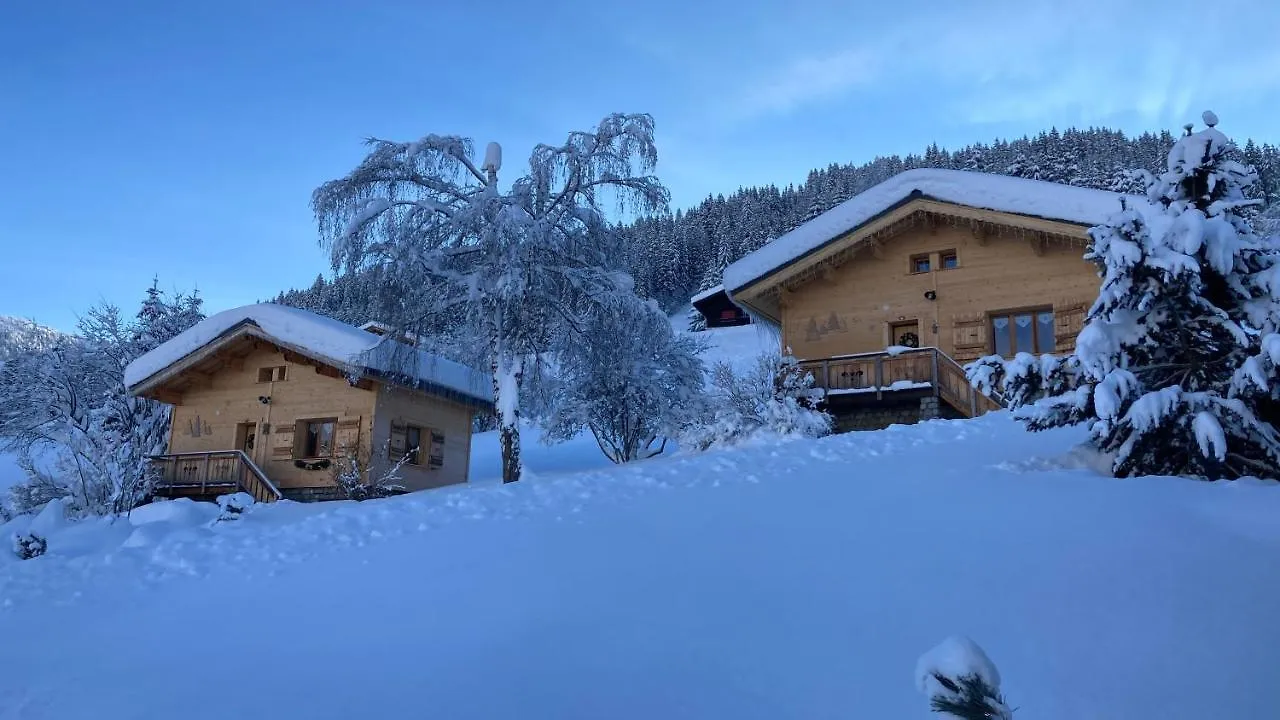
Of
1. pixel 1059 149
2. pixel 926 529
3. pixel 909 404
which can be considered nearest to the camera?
pixel 926 529

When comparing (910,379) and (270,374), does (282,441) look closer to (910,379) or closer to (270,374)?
(270,374)

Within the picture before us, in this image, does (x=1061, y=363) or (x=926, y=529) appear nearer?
(x=926, y=529)

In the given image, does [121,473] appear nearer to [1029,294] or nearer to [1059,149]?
[1029,294]

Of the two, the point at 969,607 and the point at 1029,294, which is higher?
the point at 1029,294

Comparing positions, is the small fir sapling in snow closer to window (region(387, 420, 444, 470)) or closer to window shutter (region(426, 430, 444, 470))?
window (region(387, 420, 444, 470))

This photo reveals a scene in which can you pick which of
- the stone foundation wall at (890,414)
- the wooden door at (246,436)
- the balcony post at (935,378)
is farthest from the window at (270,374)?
the balcony post at (935,378)

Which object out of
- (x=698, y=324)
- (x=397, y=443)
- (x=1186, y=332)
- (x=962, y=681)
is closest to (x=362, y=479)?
(x=397, y=443)

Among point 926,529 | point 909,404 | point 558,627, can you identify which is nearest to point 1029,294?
point 909,404

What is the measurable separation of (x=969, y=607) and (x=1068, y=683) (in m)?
0.89

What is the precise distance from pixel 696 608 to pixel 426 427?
17.5 metres

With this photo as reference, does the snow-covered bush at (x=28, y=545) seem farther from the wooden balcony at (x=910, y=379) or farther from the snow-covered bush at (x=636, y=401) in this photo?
the wooden balcony at (x=910, y=379)

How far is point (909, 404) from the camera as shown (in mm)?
17016

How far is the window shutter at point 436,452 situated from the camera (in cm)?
2209

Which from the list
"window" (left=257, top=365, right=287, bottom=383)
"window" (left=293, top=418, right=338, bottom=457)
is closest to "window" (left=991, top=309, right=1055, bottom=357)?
"window" (left=293, top=418, right=338, bottom=457)
